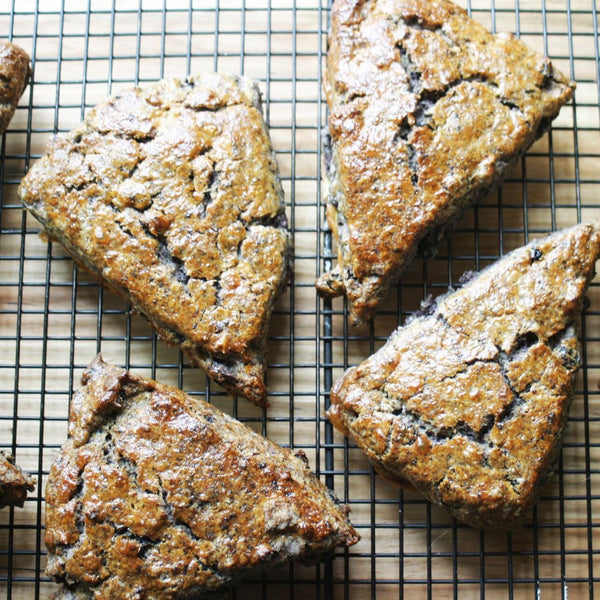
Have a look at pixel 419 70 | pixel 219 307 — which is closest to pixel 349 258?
pixel 219 307

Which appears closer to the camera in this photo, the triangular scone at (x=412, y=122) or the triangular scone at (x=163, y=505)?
the triangular scone at (x=163, y=505)

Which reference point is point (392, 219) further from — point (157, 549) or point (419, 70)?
point (157, 549)

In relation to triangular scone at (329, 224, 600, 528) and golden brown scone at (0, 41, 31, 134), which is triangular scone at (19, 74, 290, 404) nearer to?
golden brown scone at (0, 41, 31, 134)

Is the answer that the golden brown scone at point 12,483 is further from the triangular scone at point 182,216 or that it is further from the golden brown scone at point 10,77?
the golden brown scone at point 10,77

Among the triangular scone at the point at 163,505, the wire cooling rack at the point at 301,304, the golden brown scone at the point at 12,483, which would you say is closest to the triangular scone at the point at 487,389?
the wire cooling rack at the point at 301,304

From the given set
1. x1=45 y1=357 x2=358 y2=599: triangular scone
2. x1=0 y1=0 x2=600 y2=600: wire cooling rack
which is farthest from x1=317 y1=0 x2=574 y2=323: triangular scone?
x1=45 y1=357 x2=358 y2=599: triangular scone

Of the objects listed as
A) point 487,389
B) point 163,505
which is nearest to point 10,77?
point 163,505

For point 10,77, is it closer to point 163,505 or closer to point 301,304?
point 301,304
